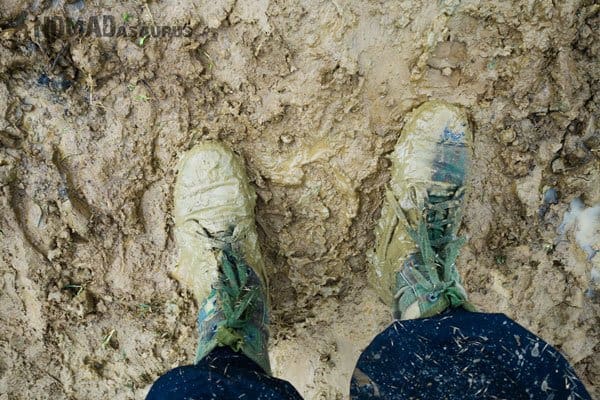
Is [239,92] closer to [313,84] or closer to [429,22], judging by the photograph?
[313,84]

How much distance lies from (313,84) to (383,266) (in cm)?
68

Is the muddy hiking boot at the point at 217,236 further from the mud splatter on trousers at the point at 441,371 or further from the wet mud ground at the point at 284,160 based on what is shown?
the mud splatter on trousers at the point at 441,371

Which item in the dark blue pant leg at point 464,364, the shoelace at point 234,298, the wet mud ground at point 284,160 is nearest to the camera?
the dark blue pant leg at point 464,364

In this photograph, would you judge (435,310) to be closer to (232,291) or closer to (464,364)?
(464,364)

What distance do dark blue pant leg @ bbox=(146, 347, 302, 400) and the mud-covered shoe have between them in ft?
1.89

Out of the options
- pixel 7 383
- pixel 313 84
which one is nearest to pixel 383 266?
pixel 313 84

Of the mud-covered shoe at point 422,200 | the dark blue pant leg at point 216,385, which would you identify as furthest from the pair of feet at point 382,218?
the dark blue pant leg at point 216,385

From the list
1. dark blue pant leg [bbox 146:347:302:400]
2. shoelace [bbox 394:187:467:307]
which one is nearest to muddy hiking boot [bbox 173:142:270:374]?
dark blue pant leg [bbox 146:347:302:400]

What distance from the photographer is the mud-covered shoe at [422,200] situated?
5.48 ft

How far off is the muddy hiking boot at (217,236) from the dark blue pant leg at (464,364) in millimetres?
534

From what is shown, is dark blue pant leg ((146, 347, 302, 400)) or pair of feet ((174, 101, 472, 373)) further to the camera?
pair of feet ((174, 101, 472, 373))

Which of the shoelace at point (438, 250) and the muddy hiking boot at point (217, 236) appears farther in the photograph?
the muddy hiking boot at point (217, 236)

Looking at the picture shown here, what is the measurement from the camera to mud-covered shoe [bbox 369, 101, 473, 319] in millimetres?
1669

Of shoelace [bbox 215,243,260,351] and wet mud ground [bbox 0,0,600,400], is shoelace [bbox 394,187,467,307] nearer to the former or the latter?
wet mud ground [bbox 0,0,600,400]
